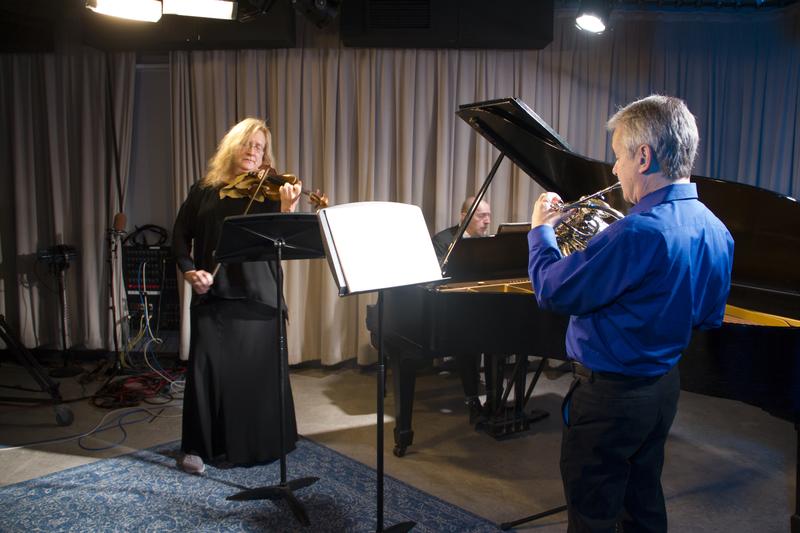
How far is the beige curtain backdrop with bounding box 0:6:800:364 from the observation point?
5.00 m

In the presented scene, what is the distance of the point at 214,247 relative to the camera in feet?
10.0

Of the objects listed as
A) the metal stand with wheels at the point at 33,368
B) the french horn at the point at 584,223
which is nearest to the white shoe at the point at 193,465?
the metal stand with wheels at the point at 33,368

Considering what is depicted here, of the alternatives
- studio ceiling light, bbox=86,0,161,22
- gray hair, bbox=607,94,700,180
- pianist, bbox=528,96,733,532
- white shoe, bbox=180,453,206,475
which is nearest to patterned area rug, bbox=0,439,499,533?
white shoe, bbox=180,453,206,475

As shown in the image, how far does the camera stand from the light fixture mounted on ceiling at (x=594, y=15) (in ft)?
13.3

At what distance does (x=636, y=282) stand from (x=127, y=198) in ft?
16.4

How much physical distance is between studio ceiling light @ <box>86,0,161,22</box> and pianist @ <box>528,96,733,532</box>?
10.2 ft

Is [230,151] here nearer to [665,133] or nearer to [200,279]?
[200,279]

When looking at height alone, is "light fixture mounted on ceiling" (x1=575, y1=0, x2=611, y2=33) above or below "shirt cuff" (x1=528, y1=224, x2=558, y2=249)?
above

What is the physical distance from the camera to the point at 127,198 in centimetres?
537

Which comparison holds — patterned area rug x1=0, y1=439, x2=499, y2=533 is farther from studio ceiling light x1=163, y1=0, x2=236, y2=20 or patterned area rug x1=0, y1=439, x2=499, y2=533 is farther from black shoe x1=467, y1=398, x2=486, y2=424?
studio ceiling light x1=163, y1=0, x2=236, y2=20

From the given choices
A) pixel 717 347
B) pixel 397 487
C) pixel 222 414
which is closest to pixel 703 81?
pixel 717 347

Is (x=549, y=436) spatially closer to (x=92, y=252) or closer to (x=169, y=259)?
(x=169, y=259)

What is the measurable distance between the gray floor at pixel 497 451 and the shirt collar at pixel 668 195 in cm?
165

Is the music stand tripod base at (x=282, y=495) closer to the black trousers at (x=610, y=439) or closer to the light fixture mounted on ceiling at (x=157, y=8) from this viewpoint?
the black trousers at (x=610, y=439)
